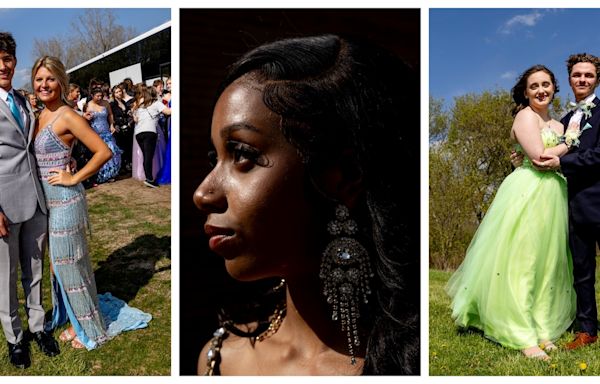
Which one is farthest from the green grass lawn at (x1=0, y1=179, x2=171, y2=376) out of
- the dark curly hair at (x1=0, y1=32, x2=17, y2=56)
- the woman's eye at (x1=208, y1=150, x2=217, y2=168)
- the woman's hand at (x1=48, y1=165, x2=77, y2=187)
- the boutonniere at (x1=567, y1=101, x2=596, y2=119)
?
the boutonniere at (x1=567, y1=101, x2=596, y2=119)

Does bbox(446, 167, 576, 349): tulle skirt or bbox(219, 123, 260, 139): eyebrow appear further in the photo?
bbox(446, 167, 576, 349): tulle skirt

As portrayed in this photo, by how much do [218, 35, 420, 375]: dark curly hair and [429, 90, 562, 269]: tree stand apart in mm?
1705

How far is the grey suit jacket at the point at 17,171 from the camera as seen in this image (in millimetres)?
2830

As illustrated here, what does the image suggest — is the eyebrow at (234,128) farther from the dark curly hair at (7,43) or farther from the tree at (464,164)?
the tree at (464,164)

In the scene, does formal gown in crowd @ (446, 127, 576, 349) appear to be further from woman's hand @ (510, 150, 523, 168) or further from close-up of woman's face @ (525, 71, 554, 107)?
close-up of woman's face @ (525, 71, 554, 107)

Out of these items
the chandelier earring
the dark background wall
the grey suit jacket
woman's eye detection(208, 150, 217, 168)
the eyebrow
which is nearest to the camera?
the eyebrow

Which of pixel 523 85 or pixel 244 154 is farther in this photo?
pixel 523 85

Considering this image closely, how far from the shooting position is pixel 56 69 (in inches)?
115

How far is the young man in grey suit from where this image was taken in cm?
285

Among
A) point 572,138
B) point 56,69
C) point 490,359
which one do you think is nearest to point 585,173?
point 572,138

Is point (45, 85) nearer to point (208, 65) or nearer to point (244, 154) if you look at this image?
point (208, 65)

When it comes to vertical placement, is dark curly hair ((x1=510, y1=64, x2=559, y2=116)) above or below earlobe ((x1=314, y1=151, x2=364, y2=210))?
above

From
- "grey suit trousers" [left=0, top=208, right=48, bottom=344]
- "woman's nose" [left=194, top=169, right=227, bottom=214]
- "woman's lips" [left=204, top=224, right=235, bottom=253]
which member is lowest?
"grey suit trousers" [left=0, top=208, right=48, bottom=344]

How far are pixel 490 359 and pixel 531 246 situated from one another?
2.39 ft
